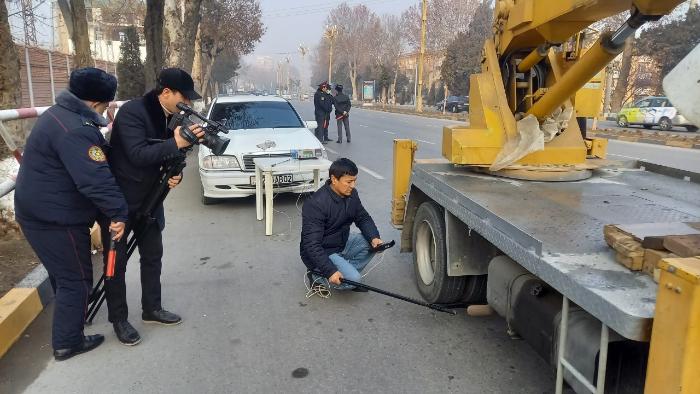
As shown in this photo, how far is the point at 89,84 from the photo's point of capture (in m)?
3.17

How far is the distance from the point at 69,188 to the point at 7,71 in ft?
12.9

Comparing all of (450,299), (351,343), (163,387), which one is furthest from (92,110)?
(450,299)

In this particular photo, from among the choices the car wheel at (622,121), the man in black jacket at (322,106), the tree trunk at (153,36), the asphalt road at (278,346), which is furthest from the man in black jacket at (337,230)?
the car wheel at (622,121)

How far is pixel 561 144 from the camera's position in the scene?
4.54 meters

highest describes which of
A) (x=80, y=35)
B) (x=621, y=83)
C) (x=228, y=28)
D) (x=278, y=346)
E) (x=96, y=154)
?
(x=228, y=28)

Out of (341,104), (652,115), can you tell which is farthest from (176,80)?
(652,115)

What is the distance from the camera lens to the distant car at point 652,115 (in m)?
23.0

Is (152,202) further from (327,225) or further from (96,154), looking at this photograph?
(327,225)

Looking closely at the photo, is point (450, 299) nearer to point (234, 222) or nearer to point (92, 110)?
point (92, 110)

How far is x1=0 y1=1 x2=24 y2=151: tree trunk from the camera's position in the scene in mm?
6035

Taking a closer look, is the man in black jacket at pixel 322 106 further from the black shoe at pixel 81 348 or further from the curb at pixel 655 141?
the black shoe at pixel 81 348

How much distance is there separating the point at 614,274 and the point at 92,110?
9.66ft

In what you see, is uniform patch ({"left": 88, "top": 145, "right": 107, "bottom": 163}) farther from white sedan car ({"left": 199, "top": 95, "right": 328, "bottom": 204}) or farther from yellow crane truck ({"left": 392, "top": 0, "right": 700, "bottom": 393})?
white sedan car ({"left": 199, "top": 95, "right": 328, "bottom": 204})

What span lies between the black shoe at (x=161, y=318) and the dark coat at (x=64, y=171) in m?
1.01
